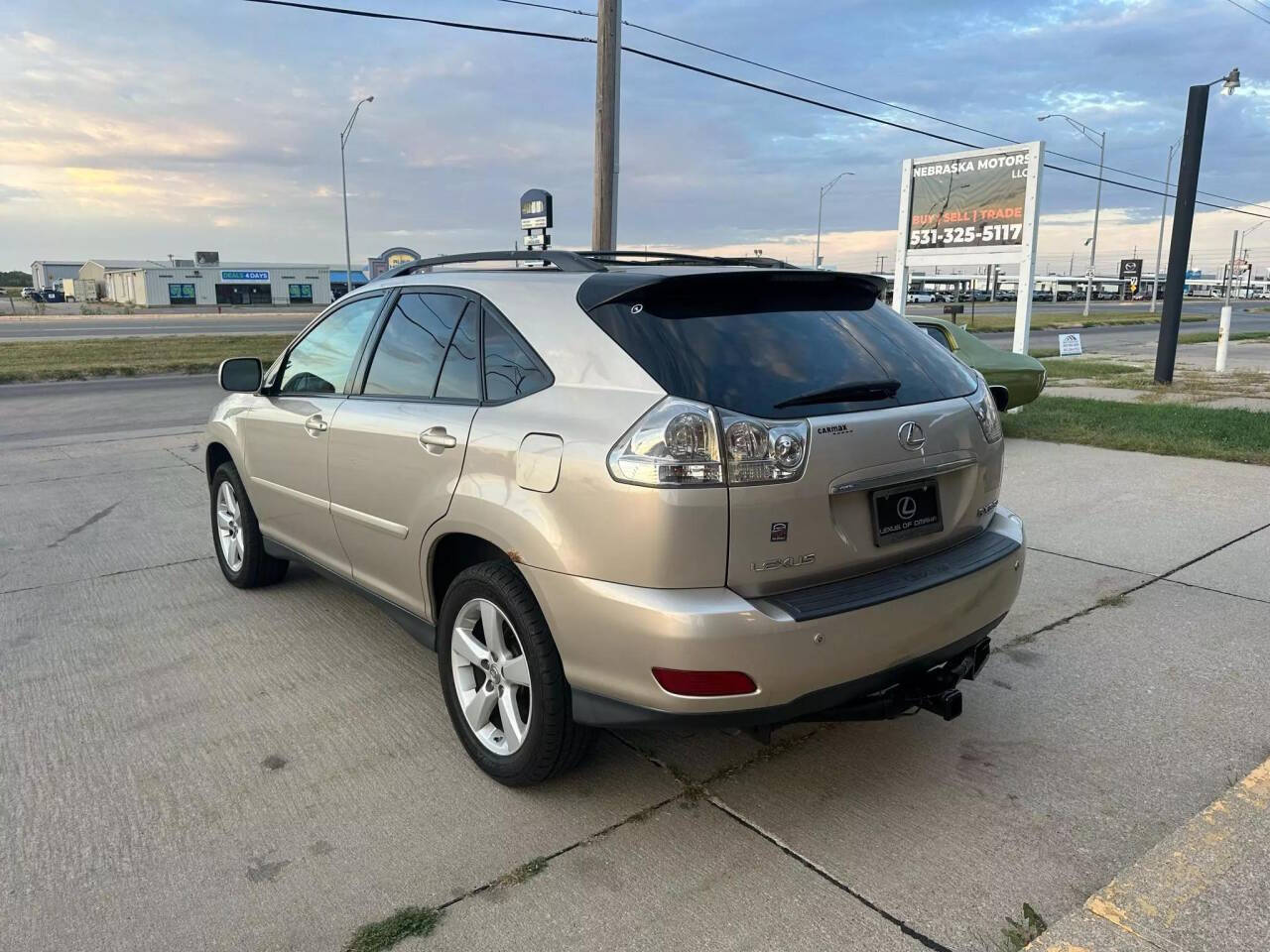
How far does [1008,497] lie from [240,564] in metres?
5.57

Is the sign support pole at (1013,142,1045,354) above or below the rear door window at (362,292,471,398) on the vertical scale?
above

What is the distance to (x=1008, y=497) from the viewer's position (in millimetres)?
7191

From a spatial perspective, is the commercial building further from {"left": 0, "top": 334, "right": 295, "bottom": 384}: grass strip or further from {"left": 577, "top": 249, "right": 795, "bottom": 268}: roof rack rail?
{"left": 577, "top": 249, "right": 795, "bottom": 268}: roof rack rail

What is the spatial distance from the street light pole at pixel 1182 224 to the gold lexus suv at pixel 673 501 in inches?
572

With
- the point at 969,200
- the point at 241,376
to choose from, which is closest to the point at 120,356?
the point at 969,200

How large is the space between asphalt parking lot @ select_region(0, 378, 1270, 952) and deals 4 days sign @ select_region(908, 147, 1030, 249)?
28.7 feet

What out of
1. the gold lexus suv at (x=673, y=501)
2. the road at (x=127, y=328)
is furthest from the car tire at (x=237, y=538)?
the road at (x=127, y=328)

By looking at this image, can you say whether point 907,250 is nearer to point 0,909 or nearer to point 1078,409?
point 1078,409

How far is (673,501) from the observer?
7.95 ft

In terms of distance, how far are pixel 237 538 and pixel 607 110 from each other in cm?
965

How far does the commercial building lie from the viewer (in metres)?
117

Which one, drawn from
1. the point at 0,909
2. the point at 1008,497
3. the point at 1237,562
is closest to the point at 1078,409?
the point at 1008,497

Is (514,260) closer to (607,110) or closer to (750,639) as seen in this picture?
(750,639)

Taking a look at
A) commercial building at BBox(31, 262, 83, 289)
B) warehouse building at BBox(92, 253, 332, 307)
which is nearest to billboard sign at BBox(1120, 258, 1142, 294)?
warehouse building at BBox(92, 253, 332, 307)
